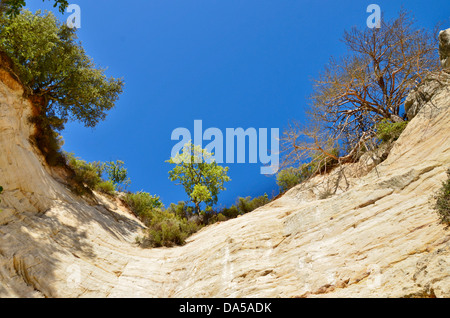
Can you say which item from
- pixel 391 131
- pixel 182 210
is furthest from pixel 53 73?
pixel 391 131

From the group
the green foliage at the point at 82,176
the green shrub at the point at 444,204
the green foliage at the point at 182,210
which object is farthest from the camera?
the green foliage at the point at 182,210

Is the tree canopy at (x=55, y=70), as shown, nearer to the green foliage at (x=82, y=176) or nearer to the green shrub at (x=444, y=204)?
the green foliage at (x=82, y=176)

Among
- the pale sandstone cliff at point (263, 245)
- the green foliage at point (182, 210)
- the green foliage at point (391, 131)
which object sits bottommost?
the pale sandstone cliff at point (263, 245)

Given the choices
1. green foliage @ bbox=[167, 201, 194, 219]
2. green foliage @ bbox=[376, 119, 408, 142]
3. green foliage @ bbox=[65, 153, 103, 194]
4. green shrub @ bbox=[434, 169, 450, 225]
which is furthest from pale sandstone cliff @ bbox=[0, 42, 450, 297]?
green foliage @ bbox=[167, 201, 194, 219]

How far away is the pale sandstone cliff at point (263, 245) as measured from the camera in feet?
18.1

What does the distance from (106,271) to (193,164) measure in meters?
16.8

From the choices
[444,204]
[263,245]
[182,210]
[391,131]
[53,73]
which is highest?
[53,73]

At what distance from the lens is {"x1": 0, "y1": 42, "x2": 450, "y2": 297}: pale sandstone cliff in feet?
18.1

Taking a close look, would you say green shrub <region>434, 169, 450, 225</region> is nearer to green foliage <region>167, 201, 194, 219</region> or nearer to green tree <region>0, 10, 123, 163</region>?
green tree <region>0, 10, 123, 163</region>

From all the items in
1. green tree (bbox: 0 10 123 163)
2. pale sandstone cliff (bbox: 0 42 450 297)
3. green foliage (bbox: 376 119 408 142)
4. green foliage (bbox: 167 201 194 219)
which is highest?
green tree (bbox: 0 10 123 163)

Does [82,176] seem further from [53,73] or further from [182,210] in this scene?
[182,210]

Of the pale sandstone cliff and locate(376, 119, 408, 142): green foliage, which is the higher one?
locate(376, 119, 408, 142): green foliage

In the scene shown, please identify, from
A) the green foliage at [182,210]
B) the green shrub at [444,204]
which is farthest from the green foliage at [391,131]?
the green foliage at [182,210]

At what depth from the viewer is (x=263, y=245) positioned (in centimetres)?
863
